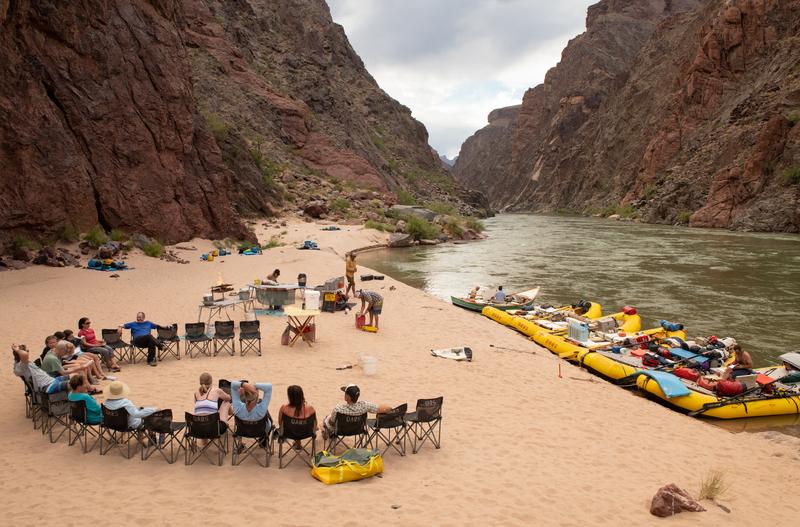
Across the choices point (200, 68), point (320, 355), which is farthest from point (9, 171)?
point (200, 68)

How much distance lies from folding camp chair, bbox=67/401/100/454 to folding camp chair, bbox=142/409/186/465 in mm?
731

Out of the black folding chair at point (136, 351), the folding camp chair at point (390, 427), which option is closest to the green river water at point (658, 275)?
the folding camp chair at point (390, 427)

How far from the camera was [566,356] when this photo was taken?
51.8 feet

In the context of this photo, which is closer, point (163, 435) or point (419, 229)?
point (163, 435)

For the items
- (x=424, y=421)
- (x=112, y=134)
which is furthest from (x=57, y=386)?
(x=112, y=134)

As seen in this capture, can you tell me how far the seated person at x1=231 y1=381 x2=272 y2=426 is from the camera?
7.64m

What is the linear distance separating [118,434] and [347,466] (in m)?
3.43

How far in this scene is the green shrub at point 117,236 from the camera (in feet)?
87.6

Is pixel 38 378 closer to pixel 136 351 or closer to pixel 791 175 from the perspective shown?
pixel 136 351

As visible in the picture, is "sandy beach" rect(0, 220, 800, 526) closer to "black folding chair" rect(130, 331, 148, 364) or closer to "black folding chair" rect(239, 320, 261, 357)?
"black folding chair" rect(239, 320, 261, 357)

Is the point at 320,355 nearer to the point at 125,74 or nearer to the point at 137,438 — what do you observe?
the point at 137,438

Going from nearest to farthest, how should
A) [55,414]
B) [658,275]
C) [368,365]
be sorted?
[55,414], [368,365], [658,275]

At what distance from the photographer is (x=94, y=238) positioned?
2508 centimetres

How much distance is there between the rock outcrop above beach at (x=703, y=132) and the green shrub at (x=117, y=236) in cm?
5688
